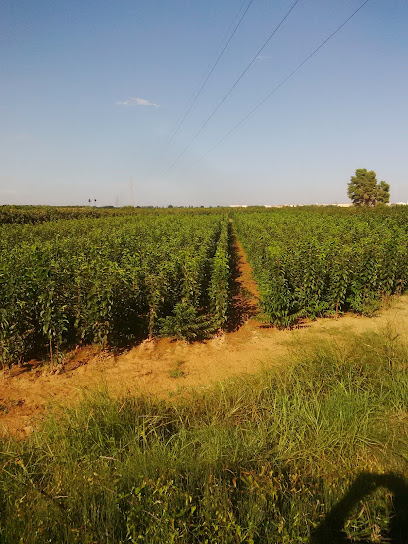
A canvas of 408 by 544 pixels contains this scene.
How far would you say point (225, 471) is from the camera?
2705mm

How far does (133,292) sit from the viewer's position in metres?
6.96

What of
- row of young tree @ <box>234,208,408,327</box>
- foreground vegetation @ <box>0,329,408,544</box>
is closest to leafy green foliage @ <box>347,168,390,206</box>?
row of young tree @ <box>234,208,408,327</box>

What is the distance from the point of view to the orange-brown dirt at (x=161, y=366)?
4.91 metres

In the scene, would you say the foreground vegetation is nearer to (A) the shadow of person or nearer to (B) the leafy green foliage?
(A) the shadow of person

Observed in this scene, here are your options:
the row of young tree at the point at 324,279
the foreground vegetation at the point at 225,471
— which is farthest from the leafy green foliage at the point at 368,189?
the foreground vegetation at the point at 225,471

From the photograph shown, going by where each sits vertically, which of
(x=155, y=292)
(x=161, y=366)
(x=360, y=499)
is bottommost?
(x=161, y=366)

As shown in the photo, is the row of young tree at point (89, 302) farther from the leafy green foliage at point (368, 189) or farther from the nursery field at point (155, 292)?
the leafy green foliage at point (368, 189)

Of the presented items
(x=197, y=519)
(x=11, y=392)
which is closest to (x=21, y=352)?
(x=11, y=392)

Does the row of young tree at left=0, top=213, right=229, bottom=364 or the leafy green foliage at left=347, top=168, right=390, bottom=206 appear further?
the leafy green foliage at left=347, top=168, right=390, bottom=206

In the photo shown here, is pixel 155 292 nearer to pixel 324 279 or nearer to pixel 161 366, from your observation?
pixel 161 366

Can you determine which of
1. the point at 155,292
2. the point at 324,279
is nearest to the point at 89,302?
the point at 155,292

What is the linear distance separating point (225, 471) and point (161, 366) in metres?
3.65

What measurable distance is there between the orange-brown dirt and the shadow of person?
244 centimetres

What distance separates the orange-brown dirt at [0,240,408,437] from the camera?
4.91 metres
